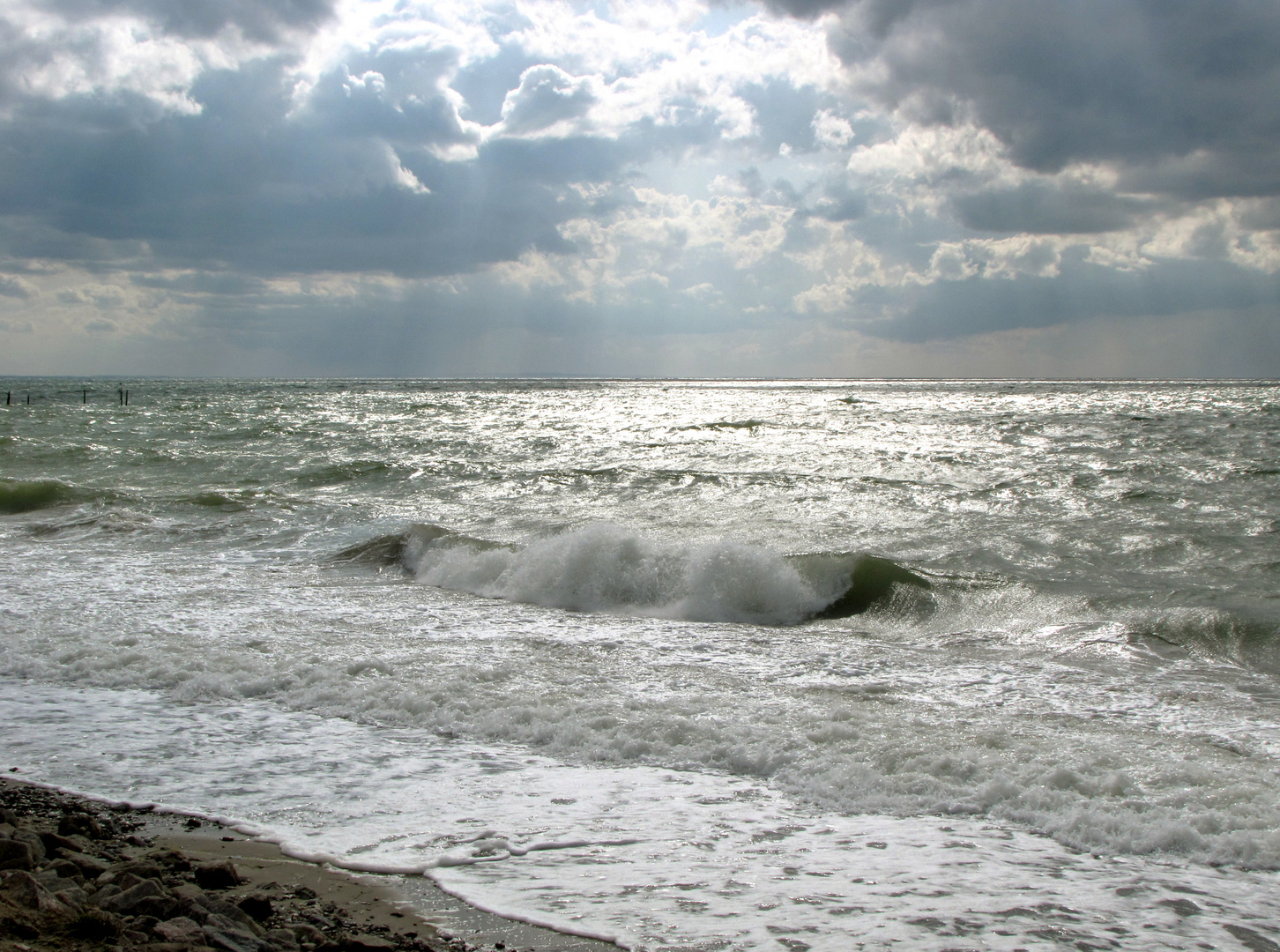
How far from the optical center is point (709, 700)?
6.70 meters

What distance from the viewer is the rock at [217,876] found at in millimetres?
3787

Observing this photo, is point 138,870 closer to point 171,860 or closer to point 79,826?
point 171,860

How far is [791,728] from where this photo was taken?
6012 mm

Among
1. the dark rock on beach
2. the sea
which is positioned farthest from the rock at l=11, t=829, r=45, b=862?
the sea

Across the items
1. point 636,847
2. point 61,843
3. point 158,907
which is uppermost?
point 158,907

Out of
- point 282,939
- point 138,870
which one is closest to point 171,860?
point 138,870

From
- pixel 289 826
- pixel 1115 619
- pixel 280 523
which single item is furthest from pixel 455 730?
pixel 280 523

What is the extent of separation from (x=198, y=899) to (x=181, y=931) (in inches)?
15.6

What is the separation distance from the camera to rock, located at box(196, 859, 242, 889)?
3.79 metres

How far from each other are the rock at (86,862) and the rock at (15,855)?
16 cm

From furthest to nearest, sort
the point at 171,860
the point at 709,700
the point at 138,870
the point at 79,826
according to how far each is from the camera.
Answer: the point at 709,700 < the point at 79,826 < the point at 171,860 < the point at 138,870

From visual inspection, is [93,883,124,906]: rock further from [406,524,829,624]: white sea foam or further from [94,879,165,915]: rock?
[406,524,829,624]: white sea foam

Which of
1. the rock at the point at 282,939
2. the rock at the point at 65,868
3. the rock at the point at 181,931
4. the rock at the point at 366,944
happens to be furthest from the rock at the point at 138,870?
the rock at the point at 366,944

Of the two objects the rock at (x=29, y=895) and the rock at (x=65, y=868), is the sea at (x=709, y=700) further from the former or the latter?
the rock at (x=29, y=895)
